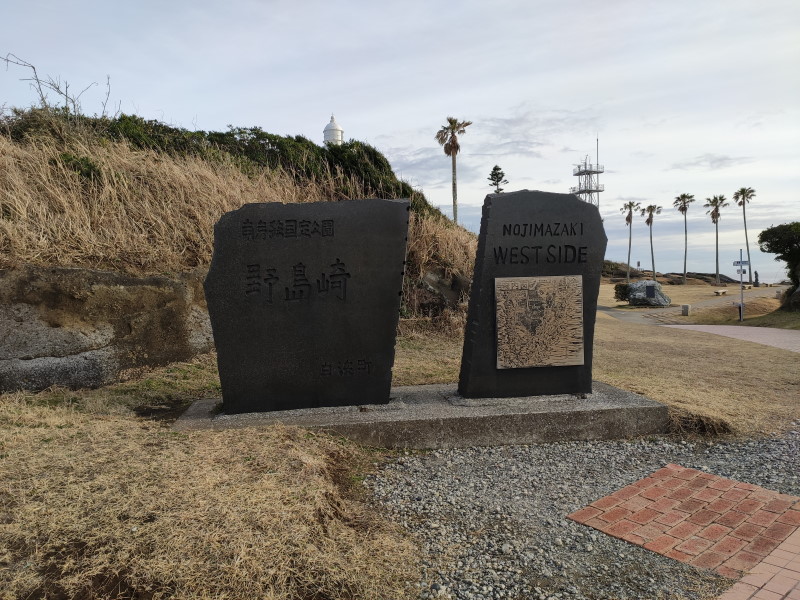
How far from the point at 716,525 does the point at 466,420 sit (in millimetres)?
2002

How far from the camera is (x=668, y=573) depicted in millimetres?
2879

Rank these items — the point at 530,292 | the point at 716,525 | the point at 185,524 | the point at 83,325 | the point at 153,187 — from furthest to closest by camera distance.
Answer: the point at 153,187, the point at 83,325, the point at 530,292, the point at 716,525, the point at 185,524

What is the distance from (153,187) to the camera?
850cm

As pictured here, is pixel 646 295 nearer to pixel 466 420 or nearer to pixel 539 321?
pixel 539 321

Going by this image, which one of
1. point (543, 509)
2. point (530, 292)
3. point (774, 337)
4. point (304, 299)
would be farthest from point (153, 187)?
point (774, 337)

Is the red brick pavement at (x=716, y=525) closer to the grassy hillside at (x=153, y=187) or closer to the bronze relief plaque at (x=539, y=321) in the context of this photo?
the bronze relief plaque at (x=539, y=321)

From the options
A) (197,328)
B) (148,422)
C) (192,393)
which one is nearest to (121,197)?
(197,328)

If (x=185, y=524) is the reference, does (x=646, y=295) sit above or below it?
above

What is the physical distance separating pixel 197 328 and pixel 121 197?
2436 millimetres

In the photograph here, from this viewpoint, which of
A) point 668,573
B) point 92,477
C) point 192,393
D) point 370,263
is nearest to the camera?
point 668,573

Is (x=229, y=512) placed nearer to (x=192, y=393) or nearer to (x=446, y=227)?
(x=192, y=393)

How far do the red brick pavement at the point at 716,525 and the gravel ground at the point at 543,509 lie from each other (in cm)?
10

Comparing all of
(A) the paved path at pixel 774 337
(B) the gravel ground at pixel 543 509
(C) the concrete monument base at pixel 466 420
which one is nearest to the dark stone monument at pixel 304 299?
(C) the concrete monument base at pixel 466 420

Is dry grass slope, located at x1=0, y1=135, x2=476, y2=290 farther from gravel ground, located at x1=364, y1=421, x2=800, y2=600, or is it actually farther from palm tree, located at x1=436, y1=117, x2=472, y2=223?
palm tree, located at x1=436, y1=117, x2=472, y2=223
